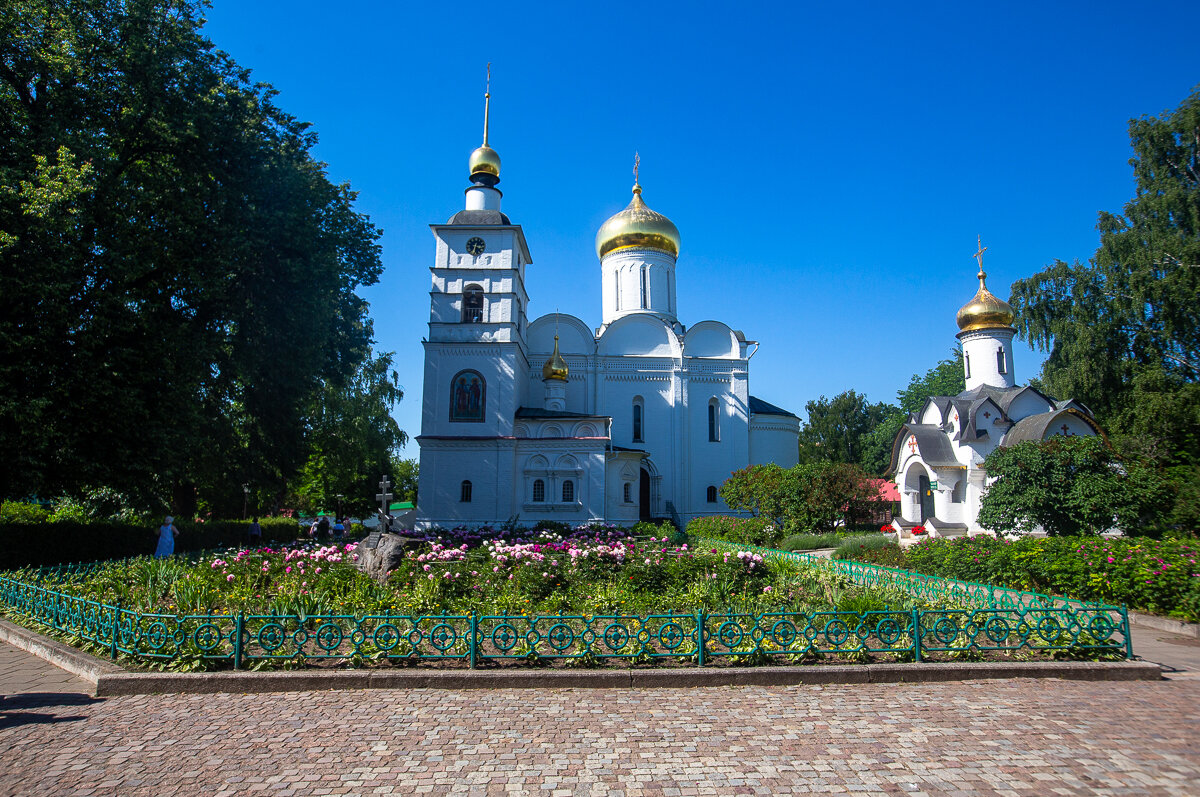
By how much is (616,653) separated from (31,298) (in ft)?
40.5

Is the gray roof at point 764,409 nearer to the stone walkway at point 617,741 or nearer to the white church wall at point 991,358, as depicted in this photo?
the white church wall at point 991,358

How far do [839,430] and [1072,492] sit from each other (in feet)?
98.2

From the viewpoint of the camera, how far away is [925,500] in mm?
24094

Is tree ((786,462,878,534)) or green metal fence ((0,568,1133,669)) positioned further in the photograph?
tree ((786,462,878,534))

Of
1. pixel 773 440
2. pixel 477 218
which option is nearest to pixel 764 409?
pixel 773 440

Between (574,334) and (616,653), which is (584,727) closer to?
(616,653)

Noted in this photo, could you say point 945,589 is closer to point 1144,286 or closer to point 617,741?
point 617,741

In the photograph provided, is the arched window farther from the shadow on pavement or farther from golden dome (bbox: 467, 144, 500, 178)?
the shadow on pavement

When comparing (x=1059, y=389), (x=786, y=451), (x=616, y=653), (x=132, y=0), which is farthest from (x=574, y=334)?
(x=616, y=653)

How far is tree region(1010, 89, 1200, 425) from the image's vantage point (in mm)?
22516

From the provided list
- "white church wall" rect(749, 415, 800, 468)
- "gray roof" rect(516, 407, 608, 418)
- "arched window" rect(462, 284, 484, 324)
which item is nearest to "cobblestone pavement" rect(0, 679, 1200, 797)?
"gray roof" rect(516, 407, 608, 418)

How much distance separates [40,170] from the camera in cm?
1155

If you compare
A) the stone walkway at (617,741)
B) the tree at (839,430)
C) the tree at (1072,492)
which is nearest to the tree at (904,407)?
the tree at (839,430)

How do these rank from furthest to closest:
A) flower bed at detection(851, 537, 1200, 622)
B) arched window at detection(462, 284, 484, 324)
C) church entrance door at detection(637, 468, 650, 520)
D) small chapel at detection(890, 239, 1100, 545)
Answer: church entrance door at detection(637, 468, 650, 520) < arched window at detection(462, 284, 484, 324) < small chapel at detection(890, 239, 1100, 545) < flower bed at detection(851, 537, 1200, 622)
